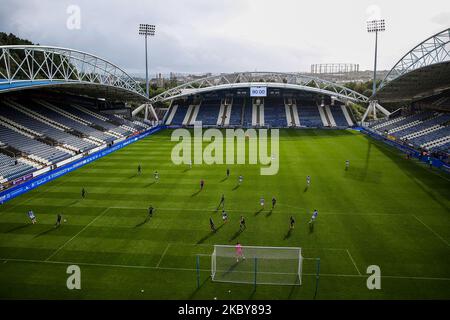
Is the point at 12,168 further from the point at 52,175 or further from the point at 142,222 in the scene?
the point at 142,222

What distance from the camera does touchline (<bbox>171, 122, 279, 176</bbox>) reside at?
36781 millimetres

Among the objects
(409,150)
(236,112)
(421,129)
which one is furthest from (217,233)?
(236,112)

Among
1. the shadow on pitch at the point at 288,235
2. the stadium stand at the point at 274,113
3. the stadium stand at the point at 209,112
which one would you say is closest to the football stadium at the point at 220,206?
the shadow on pitch at the point at 288,235

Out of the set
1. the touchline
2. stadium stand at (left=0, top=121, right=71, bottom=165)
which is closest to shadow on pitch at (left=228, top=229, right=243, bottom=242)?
the touchline

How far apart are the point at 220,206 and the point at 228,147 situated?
74.2 ft

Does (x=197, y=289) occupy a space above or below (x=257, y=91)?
below

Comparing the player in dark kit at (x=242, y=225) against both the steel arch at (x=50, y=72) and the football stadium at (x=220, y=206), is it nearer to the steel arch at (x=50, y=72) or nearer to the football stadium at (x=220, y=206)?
the football stadium at (x=220, y=206)

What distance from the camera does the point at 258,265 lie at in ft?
49.7

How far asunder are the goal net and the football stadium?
0.22ft

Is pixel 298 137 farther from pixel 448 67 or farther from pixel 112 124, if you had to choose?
pixel 112 124

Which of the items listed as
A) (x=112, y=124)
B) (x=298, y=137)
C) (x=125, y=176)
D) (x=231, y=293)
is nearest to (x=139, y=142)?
(x=112, y=124)

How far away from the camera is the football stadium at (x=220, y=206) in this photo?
47.4 ft

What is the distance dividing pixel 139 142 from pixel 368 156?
3221 cm

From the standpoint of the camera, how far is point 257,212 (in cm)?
2206
